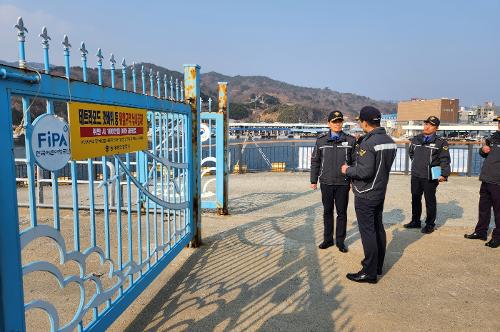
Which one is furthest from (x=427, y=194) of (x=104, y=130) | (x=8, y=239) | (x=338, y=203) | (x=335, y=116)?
(x=8, y=239)

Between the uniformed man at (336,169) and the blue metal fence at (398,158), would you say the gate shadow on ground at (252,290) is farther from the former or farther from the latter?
the blue metal fence at (398,158)

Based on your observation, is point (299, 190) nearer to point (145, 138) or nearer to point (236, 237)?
point (236, 237)

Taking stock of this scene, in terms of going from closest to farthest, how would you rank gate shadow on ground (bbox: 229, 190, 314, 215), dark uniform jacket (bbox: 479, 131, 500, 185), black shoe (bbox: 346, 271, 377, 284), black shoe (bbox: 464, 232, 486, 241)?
black shoe (bbox: 346, 271, 377, 284) → dark uniform jacket (bbox: 479, 131, 500, 185) → black shoe (bbox: 464, 232, 486, 241) → gate shadow on ground (bbox: 229, 190, 314, 215)

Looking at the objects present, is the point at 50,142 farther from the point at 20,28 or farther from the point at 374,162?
the point at 374,162

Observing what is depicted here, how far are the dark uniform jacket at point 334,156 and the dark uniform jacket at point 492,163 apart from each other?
6.56ft

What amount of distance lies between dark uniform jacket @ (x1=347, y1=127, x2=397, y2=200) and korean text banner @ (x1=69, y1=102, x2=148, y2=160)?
226 cm

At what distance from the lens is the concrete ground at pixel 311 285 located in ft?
10.7

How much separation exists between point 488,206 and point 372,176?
8.51 feet

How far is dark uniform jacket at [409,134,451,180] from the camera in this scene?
224 inches

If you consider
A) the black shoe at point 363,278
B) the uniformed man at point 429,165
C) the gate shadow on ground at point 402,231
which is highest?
the uniformed man at point 429,165

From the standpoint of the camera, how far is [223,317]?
10.8 feet

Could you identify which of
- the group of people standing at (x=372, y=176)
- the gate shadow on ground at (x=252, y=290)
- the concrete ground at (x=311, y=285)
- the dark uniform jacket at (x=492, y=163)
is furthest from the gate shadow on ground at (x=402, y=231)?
the dark uniform jacket at (x=492, y=163)

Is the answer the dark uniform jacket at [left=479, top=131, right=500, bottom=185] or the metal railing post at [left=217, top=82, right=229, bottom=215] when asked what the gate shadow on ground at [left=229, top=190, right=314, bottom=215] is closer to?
the metal railing post at [left=217, top=82, right=229, bottom=215]

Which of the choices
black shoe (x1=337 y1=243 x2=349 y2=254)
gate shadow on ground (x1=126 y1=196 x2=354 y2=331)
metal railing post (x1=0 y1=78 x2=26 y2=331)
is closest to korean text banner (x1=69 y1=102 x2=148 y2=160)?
metal railing post (x1=0 y1=78 x2=26 y2=331)
